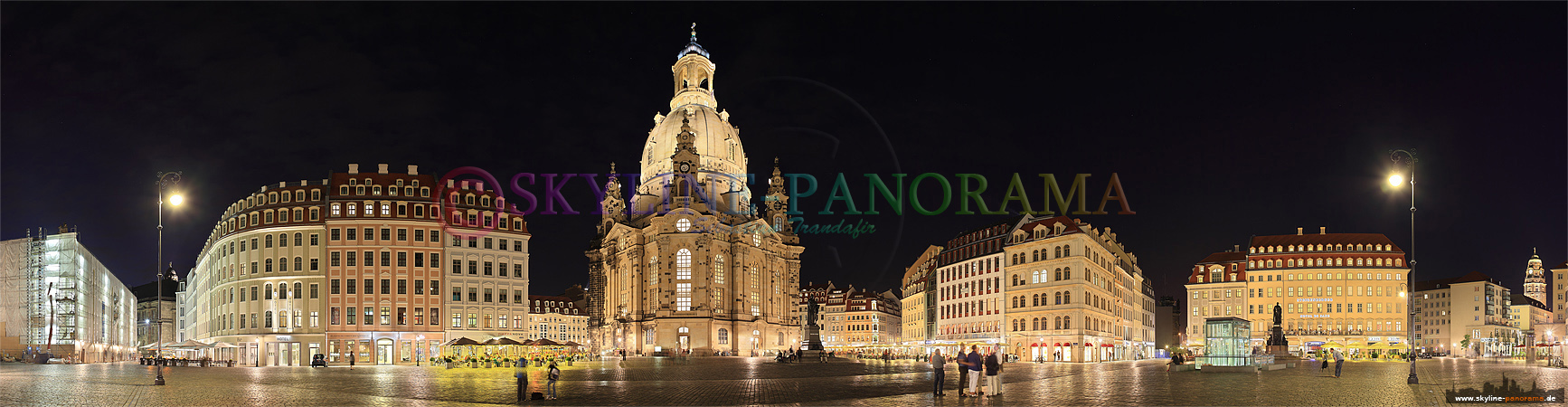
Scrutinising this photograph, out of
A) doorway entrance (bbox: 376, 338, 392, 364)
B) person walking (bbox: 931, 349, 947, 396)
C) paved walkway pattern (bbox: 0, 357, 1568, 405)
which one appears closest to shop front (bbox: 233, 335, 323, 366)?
doorway entrance (bbox: 376, 338, 392, 364)

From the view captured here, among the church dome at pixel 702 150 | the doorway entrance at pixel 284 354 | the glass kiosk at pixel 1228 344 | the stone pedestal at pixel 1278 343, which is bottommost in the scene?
the doorway entrance at pixel 284 354

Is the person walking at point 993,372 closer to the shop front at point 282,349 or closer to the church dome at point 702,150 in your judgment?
the shop front at point 282,349

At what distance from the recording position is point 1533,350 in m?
86.5

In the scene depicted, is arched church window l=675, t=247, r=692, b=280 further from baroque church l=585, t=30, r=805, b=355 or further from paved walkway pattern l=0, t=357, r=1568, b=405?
paved walkway pattern l=0, t=357, r=1568, b=405

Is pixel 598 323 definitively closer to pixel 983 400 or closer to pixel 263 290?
pixel 263 290

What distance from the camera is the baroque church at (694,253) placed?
127 meters

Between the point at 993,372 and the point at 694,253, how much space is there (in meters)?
98.3

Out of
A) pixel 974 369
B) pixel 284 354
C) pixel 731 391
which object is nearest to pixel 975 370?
pixel 974 369

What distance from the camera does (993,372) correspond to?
102 feet

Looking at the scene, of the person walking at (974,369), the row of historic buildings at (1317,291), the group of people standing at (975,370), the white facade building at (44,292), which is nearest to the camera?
the group of people standing at (975,370)

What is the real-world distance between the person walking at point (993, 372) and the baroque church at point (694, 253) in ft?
277

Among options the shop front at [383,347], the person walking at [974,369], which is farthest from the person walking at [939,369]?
the shop front at [383,347]

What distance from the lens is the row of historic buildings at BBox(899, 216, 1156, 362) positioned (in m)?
98.4

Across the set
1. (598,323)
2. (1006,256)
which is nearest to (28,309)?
(598,323)
